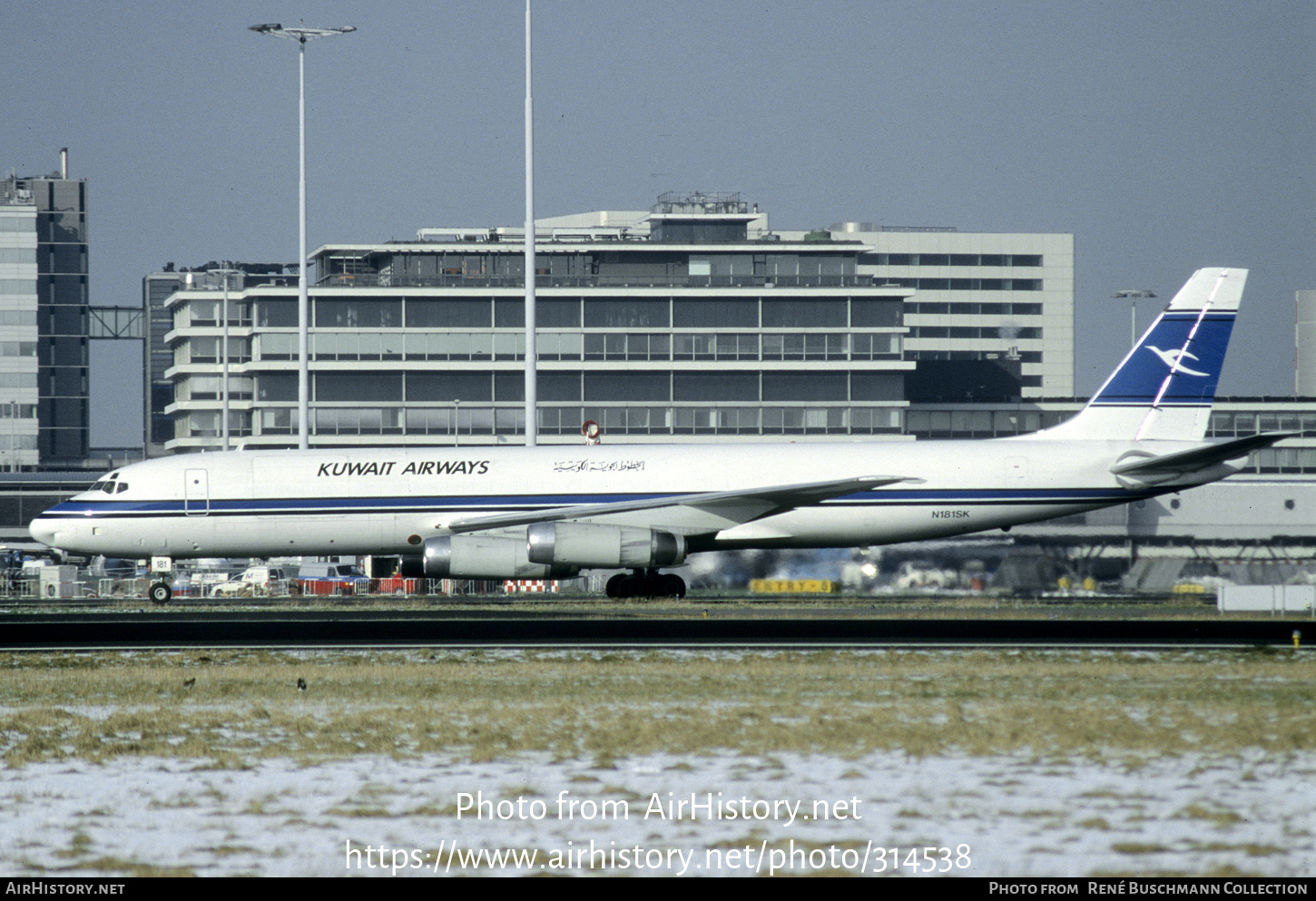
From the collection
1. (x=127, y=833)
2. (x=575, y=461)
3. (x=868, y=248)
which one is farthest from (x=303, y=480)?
(x=868, y=248)

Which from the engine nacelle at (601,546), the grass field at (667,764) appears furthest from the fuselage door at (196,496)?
the grass field at (667,764)

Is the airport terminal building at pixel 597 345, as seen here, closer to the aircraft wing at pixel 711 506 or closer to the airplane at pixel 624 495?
the airplane at pixel 624 495

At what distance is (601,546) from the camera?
30.8m

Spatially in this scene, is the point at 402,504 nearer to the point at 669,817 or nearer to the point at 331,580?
the point at 331,580

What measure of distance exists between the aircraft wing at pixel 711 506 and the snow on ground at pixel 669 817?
20077mm

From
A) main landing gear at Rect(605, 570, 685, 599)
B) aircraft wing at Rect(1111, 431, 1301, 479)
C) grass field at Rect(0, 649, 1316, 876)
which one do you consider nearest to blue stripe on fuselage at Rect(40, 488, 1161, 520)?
aircraft wing at Rect(1111, 431, 1301, 479)

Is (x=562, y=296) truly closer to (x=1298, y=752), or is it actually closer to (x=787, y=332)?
(x=787, y=332)

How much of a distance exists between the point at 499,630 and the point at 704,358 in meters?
69.2

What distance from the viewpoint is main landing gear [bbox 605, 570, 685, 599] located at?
111ft

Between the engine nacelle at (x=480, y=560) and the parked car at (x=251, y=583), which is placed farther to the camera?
the parked car at (x=251, y=583)

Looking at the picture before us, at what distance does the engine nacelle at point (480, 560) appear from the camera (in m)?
30.1

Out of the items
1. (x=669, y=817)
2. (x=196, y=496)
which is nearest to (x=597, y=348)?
(x=196, y=496)

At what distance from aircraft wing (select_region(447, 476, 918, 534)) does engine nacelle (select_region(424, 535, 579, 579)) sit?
115 cm

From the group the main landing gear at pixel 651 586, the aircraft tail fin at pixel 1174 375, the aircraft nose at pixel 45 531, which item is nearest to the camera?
the aircraft nose at pixel 45 531
